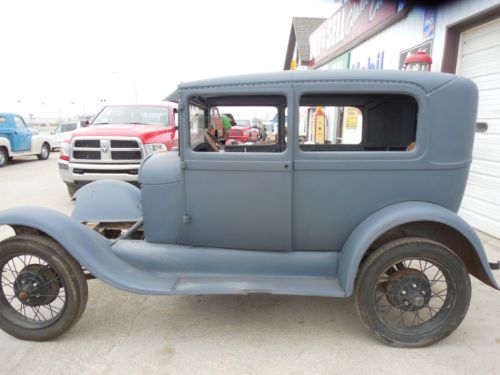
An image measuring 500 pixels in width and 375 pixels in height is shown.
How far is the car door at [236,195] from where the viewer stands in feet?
8.43

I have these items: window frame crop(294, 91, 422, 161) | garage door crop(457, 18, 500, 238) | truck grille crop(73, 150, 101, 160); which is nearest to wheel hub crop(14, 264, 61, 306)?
window frame crop(294, 91, 422, 161)

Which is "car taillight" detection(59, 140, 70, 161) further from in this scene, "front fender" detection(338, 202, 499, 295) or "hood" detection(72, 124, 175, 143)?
"front fender" detection(338, 202, 499, 295)

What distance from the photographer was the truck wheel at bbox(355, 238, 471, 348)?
2.45m

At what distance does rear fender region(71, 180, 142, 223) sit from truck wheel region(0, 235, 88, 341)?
90 cm

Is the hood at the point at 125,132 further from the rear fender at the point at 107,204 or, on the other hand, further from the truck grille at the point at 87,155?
the rear fender at the point at 107,204

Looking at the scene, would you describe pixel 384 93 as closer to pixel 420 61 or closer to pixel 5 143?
pixel 420 61

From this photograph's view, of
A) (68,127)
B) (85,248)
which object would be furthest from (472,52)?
(68,127)

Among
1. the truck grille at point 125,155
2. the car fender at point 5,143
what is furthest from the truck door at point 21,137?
the truck grille at point 125,155

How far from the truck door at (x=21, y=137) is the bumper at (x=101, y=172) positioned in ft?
28.0

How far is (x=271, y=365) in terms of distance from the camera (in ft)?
7.84

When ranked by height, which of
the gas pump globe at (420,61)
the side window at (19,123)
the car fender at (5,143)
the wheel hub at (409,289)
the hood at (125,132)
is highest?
the gas pump globe at (420,61)

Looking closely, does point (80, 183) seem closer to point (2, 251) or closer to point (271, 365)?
point (2, 251)

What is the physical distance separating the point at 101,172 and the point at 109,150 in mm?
441

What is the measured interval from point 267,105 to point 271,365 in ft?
7.43
